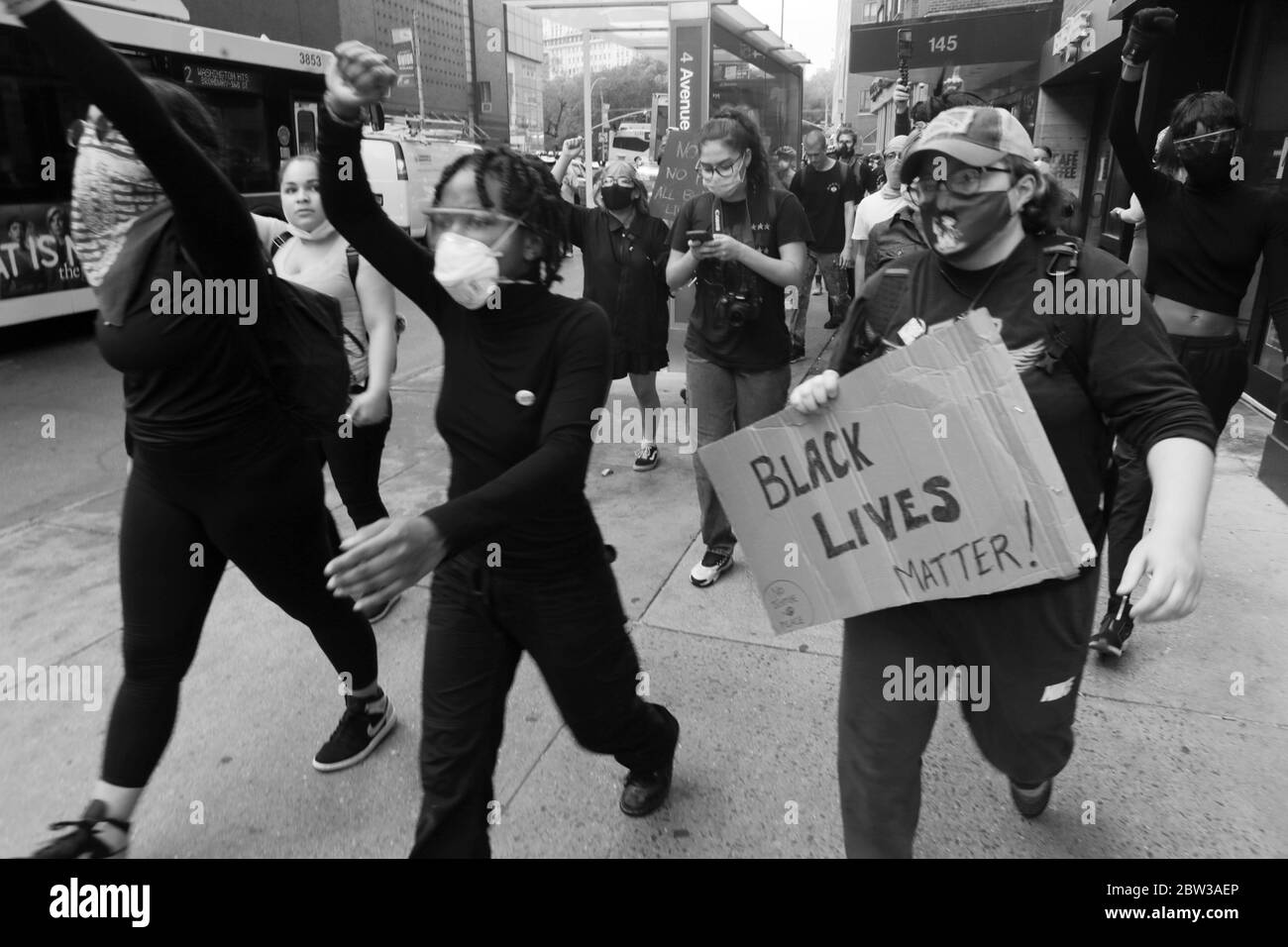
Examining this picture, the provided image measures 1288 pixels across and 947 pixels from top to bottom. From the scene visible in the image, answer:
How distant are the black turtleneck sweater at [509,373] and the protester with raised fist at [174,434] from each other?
0.92ft

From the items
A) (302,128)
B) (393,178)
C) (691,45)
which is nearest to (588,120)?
(691,45)

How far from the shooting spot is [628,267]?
550 cm

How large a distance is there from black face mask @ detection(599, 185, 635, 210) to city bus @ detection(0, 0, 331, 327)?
468 cm

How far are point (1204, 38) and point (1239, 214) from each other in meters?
5.52

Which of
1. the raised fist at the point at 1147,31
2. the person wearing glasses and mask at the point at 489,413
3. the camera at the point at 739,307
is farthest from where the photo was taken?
the camera at the point at 739,307

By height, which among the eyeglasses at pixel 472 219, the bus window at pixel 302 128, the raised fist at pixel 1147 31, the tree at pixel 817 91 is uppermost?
the raised fist at pixel 1147 31

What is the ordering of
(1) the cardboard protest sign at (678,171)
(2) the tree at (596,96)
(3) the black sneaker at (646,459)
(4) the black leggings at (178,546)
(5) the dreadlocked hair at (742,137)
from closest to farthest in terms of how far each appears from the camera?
(4) the black leggings at (178,546)
(5) the dreadlocked hair at (742,137)
(3) the black sneaker at (646,459)
(1) the cardboard protest sign at (678,171)
(2) the tree at (596,96)

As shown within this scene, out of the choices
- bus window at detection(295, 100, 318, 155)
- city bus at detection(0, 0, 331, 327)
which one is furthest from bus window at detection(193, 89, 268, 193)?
bus window at detection(295, 100, 318, 155)

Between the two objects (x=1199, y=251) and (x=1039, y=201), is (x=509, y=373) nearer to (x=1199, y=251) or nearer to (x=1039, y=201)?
(x=1039, y=201)

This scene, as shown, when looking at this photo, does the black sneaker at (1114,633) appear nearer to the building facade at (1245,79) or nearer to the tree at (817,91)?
the building facade at (1245,79)

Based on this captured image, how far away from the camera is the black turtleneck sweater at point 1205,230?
3207 mm

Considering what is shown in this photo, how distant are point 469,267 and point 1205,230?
2666mm

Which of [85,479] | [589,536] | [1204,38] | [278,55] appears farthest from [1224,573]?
[278,55]

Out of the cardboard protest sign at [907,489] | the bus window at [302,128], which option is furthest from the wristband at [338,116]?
the bus window at [302,128]
